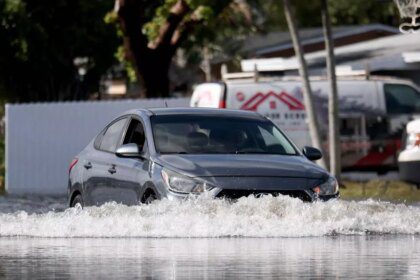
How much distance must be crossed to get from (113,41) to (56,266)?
39340 mm

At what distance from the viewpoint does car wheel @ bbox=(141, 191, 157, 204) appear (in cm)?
1514

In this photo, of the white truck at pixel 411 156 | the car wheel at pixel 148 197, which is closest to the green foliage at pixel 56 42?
the white truck at pixel 411 156

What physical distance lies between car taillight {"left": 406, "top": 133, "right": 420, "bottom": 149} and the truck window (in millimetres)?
6244

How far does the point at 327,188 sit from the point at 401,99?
14.8m

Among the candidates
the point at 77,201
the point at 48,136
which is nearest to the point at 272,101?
the point at 48,136

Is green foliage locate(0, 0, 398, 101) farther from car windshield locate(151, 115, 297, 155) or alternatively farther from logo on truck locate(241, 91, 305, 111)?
car windshield locate(151, 115, 297, 155)

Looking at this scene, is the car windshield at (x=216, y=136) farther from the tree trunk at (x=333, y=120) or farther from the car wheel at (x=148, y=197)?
the tree trunk at (x=333, y=120)

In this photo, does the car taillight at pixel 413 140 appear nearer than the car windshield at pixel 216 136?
No

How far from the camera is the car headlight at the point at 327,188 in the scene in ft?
49.5

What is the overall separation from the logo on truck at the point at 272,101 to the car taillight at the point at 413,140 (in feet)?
17.6

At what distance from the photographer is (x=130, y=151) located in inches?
618

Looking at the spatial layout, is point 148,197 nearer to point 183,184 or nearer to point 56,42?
point 183,184

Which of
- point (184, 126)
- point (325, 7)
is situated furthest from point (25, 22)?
point (184, 126)

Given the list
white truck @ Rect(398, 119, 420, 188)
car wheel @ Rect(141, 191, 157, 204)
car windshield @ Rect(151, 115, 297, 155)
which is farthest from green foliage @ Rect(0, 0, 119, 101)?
car wheel @ Rect(141, 191, 157, 204)
